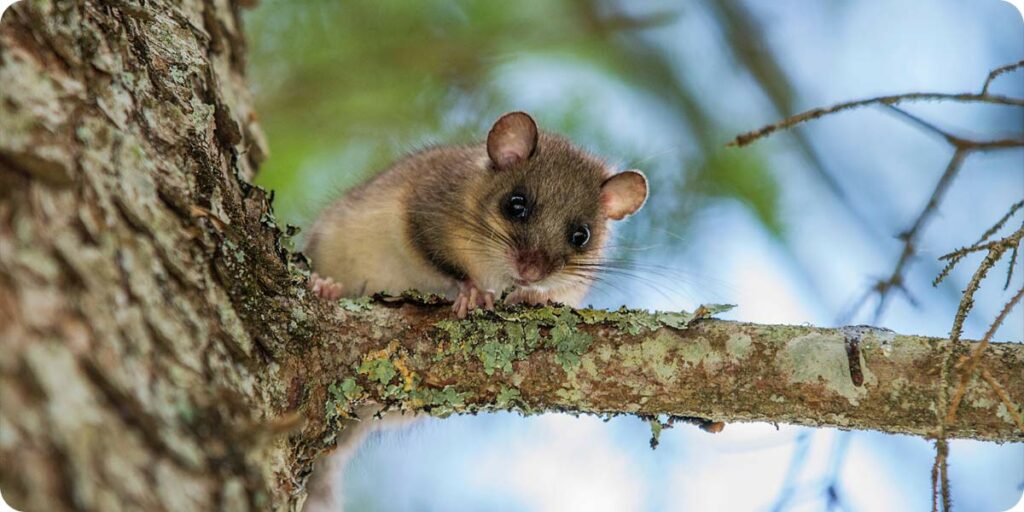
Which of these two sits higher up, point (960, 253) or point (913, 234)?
point (913, 234)

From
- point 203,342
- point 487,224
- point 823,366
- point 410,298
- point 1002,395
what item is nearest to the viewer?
point 203,342

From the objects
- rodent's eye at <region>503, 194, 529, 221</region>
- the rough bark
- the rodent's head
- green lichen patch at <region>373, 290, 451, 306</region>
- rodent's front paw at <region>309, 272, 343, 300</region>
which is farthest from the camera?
rodent's eye at <region>503, 194, 529, 221</region>

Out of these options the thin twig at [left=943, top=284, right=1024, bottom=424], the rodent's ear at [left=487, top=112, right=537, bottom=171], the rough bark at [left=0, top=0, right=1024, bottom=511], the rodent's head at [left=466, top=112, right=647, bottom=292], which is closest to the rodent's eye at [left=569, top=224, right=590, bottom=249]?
the rodent's head at [left=466, top=112, right=647, bottom=292]

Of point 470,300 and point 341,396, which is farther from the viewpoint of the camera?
point 470,300

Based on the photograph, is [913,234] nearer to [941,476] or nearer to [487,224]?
[941,476]

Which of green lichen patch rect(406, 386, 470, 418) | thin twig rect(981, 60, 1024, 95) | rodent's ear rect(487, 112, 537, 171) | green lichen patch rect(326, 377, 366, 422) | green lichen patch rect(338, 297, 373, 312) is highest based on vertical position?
rodent's ear rect(487, 112, 537, 171)

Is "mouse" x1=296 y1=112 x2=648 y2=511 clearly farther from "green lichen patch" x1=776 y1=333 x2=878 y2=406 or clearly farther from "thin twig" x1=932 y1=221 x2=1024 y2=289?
"thin twig" x1=932 y1=221 x2=1024 y2=289

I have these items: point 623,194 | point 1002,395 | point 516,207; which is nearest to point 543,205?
point 516,207

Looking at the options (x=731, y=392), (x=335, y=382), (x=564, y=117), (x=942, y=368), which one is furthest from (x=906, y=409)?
(x=564, y=117)
